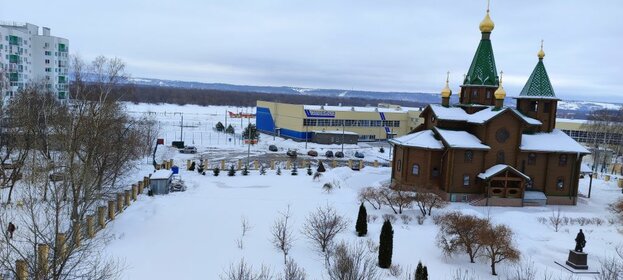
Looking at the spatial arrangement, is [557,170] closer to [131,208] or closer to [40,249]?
[131,208]

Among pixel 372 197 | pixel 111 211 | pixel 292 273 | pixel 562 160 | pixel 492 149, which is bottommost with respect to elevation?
pixel 111 211

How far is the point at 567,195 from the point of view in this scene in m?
27.8

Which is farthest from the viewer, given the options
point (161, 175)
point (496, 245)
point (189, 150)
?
point (189, 150)

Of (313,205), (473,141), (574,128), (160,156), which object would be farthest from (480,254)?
(574,128)

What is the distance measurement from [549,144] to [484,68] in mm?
6026

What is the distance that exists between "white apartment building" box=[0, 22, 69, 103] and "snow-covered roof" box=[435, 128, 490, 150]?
151ft

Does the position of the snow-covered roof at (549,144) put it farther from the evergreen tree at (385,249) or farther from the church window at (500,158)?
the evergreen tree at (385,249)

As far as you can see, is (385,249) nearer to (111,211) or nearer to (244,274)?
(244,274)

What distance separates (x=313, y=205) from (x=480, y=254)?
965 cm

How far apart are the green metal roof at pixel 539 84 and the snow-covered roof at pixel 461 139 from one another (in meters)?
4.74

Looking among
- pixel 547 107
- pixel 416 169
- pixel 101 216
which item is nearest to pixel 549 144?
pixel 547 107

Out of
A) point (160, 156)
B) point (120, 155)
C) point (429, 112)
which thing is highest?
point (429, 112)

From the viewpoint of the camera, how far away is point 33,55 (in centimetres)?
6162

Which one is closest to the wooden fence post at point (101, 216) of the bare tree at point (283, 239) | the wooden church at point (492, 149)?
the bare tree at point (283, 239)
